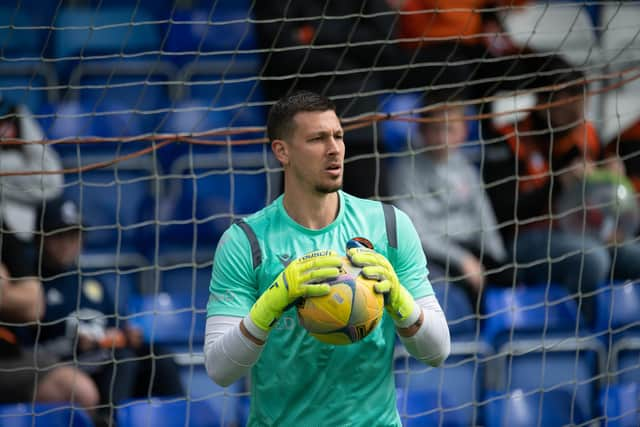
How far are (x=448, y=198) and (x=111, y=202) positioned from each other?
185 cm

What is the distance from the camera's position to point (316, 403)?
2.91 meters

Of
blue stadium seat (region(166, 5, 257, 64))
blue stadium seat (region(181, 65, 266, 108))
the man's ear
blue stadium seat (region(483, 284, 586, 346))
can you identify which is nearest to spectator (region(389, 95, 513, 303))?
blue stadium seat (region(483, 284, 586, 346))

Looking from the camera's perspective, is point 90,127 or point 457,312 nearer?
point 457,312

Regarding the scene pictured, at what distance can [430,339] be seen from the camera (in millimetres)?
2771

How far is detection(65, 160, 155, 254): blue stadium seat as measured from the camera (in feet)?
17.5

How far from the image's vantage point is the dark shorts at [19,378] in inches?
165

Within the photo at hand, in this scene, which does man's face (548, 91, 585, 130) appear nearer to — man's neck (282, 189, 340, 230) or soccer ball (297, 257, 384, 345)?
man's neck (282, 189, 340, 230)

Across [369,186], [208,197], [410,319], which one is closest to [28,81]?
[208,197]

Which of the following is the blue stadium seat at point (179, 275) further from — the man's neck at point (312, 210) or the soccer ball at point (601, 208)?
the man's neck at point (312, 210)

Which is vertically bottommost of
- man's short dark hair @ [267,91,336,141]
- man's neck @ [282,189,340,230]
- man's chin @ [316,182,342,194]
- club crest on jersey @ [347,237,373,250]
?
Result: club crest on jersey @ [347,237,373,250]

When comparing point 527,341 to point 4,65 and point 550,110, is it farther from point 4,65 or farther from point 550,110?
point 4,65

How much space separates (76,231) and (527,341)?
2.18 metres

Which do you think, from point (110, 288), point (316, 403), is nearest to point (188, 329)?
point (110, 288)

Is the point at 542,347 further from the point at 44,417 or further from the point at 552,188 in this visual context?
the point at 44,417
